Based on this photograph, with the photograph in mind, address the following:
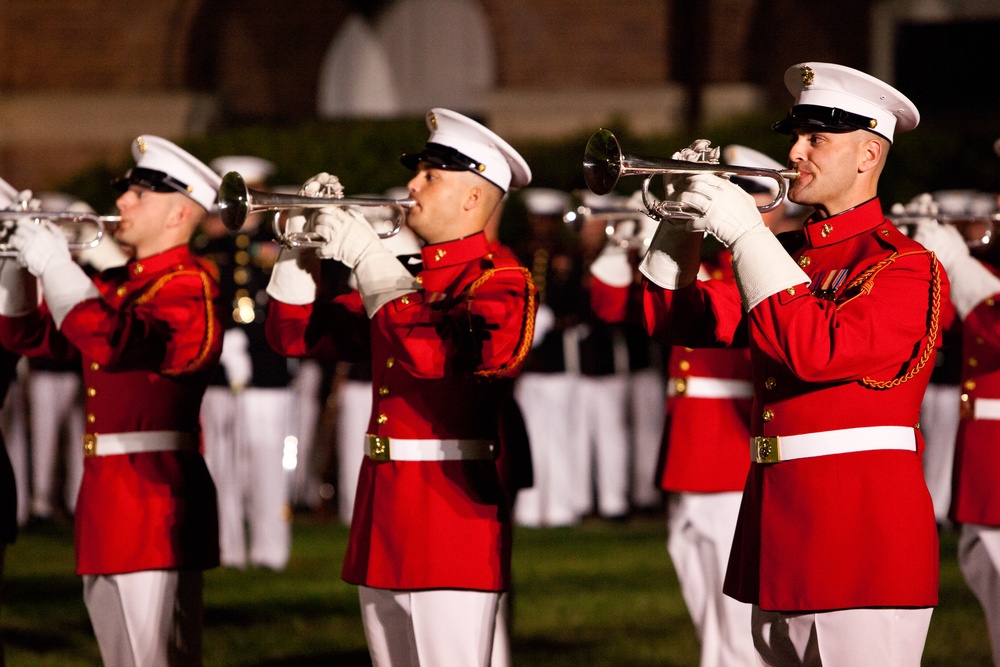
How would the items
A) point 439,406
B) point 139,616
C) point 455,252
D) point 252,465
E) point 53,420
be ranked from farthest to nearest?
point 53,420 < point 252,465 < point 139,616 < point 455,252 < point 439,406

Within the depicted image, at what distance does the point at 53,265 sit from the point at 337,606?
413cm

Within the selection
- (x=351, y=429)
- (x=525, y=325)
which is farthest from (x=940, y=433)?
(x=525, y=325)

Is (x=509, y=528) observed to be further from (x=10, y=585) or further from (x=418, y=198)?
(x=10, y=585)

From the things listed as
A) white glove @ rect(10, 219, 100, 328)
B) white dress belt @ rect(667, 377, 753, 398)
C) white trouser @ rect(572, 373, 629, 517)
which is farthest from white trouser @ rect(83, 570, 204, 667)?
white trouser @ rect(572, 373, 629, 517)

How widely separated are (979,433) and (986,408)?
0.10 metres

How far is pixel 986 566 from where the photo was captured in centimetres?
607

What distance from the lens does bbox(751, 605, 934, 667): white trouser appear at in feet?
13.1

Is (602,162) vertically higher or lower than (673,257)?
higher

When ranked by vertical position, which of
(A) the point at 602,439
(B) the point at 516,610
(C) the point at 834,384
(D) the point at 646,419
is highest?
(C) the point at 834,384

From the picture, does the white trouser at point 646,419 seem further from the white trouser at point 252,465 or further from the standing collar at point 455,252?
the standing collar at point 455,252

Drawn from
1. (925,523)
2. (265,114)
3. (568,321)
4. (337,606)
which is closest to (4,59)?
(265,114)

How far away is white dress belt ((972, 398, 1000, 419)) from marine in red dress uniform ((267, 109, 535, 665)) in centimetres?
224

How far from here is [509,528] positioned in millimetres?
4773

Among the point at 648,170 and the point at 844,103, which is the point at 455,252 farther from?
the point at 844,103
